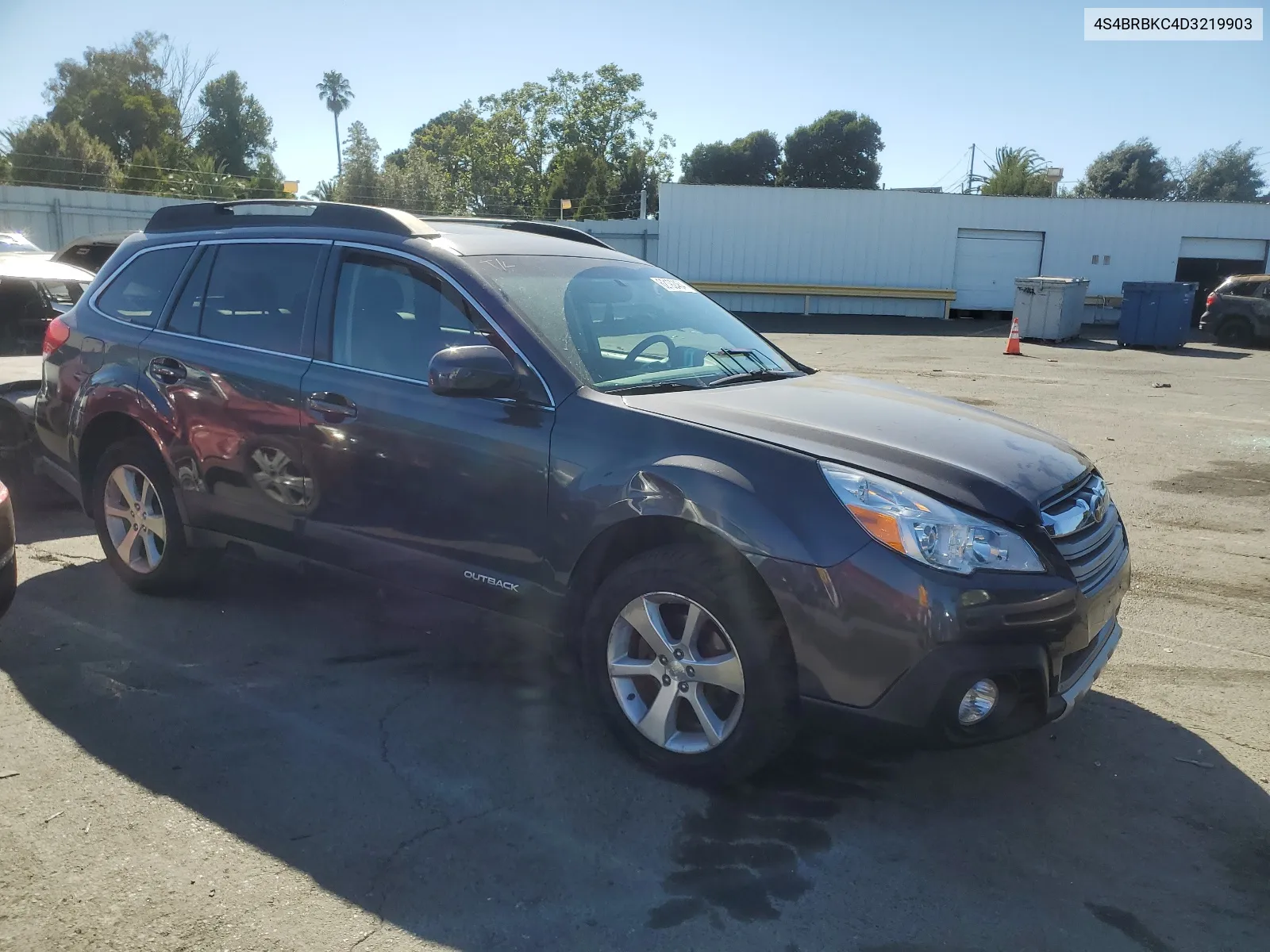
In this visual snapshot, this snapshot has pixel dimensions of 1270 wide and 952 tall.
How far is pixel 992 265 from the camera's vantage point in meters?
30.8

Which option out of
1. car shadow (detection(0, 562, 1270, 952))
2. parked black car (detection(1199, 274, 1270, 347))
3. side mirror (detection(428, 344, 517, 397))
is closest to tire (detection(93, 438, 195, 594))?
car shadow (detection(0, 562, 1270, 952))

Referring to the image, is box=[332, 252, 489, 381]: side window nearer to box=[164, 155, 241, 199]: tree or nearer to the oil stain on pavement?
the oil stain on pavement

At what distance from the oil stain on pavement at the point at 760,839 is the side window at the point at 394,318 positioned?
1911 millimetres

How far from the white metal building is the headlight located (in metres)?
27.3

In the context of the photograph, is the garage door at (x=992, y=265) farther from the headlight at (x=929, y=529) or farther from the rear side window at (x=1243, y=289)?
the headlight at (x=929, y=529)

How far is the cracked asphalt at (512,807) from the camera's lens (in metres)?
2.70

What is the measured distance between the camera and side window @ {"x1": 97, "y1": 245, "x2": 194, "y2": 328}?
195 inches

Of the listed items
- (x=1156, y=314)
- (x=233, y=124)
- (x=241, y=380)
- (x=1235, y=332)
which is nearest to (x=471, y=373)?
(x=241, y=380)

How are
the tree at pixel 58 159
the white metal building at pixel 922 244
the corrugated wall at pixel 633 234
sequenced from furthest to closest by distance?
1. the tree at pixel 58 159
2. the corrugated wall at pixel 633 234
3. the white metal building at pixel 922 244

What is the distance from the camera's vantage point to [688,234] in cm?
2992

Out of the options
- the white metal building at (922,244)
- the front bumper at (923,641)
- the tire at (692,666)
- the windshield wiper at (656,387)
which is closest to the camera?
the front bumper at (923,641)

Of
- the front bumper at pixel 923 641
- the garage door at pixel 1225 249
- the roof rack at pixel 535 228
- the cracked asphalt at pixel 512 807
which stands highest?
the garage door at pixel 1225 249

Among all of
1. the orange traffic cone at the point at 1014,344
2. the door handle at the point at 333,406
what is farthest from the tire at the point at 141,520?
the orange traffic cone at the point at 1014,344

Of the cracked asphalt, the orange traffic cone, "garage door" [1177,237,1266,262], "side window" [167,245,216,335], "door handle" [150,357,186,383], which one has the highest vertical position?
"garage door" [1177,237,1266,262]
